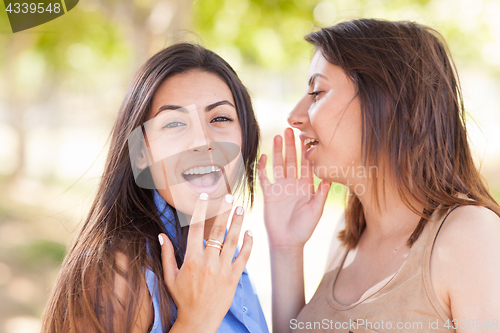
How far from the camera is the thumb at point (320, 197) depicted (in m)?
2.14

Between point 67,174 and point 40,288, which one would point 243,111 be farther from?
point 67,174

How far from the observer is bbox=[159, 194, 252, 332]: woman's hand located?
129 centimetres

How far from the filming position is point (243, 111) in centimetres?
185

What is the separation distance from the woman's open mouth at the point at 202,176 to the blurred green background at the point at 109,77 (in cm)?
58

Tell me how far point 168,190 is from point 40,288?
4.75 meters

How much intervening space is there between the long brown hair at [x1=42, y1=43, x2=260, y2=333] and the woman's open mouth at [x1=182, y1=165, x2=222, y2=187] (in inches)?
8.1

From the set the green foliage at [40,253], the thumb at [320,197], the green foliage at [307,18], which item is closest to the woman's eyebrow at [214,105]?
the thumb at [320,197]

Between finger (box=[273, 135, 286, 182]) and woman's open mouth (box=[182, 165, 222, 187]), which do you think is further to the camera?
finger (box=[273, 135, 286, 182])

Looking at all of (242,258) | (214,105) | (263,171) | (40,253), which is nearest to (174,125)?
(214,105)

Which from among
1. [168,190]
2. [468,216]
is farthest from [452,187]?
[168,190]
